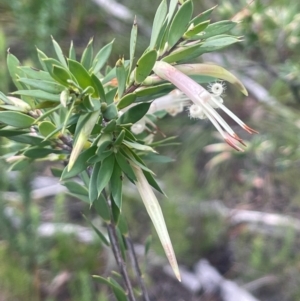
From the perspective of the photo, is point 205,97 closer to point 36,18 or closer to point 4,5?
point 36,18

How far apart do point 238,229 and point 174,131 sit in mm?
384

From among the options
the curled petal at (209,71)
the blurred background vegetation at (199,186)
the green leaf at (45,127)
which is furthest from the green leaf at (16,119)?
the blurred background vegetation at (199,186)

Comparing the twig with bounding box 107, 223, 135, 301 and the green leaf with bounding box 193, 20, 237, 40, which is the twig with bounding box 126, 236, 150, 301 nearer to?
the twig with bounding box 107, 223, 135, 301

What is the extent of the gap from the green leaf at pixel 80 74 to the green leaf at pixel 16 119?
0.05m

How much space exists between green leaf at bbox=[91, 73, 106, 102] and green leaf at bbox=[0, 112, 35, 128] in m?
0.05

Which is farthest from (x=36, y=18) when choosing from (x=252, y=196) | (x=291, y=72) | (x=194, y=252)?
(x=252, y=196)

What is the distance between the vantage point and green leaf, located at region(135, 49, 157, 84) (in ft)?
0.83

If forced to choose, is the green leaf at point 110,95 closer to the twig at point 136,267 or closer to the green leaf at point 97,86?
the green leaf at point 97,86

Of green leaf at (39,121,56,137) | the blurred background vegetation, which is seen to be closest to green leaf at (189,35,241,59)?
green leaf at (39,121,56,137)

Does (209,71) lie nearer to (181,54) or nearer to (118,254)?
(181,54)

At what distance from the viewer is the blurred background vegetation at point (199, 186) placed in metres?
0.89

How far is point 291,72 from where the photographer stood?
83 cm

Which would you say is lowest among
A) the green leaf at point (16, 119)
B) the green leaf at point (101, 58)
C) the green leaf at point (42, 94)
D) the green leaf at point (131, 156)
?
the green leaf at point (16, 119)

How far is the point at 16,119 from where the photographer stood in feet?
0.91
